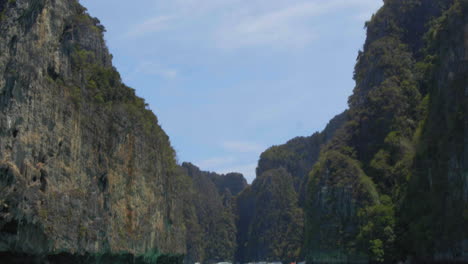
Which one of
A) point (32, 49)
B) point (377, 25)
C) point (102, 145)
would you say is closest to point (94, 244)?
point (102, 145)

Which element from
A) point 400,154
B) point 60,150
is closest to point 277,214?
point 400,154

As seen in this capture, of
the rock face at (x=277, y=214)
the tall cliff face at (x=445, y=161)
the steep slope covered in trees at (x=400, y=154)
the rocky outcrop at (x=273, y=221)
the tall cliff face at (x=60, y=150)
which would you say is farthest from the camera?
the rocky outcrop at (x=273, y=221)

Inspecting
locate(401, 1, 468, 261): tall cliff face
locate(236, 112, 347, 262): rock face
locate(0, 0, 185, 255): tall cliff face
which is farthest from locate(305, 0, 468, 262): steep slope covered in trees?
locate(236, 112, 347, 262): rock face

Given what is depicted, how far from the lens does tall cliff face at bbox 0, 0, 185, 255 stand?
31.6 meters

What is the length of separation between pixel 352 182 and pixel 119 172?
40022mm

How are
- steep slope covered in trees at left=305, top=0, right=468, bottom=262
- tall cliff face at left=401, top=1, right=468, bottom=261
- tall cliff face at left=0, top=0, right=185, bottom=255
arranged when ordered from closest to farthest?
tall cliff face at left=0, top=0, right=185, bottom=255
tall cliff face at left=401, top=1, right=468, bottom=261
steep slope covered in trees at left=305, top=0, right=468, bottom=262

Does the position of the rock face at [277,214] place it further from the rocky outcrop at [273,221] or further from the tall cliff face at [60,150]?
the tall cliff face at [60,150]

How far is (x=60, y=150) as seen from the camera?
1480 inches

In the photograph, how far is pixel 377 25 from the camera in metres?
104

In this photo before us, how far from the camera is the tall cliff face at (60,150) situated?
1244 inches

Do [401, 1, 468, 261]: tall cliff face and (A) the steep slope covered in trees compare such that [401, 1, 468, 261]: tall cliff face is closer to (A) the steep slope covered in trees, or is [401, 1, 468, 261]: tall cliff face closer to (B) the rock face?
(A) the steep slope covered in trees

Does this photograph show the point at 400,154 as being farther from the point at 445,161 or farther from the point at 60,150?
the point at 60,150

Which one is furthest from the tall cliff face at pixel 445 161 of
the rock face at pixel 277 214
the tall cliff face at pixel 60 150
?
the rock face at pixel 277 214

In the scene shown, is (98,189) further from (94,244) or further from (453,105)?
(453,105)
